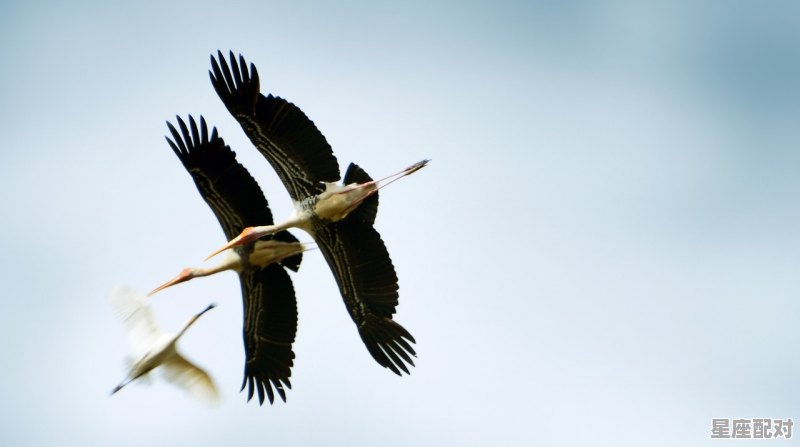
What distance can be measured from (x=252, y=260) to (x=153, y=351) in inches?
89.8

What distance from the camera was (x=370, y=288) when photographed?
34.4 metres

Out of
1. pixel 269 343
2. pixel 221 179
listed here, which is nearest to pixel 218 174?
pixel 221 179

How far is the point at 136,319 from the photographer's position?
35500 millimetres

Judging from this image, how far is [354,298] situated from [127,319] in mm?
4040

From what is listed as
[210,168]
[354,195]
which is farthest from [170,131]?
[354,195]

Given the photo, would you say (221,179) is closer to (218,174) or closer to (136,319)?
(218,174)

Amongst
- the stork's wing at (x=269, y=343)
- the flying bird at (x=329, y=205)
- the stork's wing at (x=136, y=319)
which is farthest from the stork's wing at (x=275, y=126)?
the stork's wing at (x=136, y=319)

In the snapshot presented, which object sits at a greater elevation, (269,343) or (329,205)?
(329,205)

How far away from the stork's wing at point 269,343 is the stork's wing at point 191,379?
0.64 metres

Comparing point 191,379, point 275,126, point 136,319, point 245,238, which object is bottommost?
point 191,379

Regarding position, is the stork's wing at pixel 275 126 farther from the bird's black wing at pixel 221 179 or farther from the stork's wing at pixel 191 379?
the stork's wing at pixel 191 379

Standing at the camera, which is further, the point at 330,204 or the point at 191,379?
the point at 191,379

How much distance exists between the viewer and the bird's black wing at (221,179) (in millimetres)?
34000

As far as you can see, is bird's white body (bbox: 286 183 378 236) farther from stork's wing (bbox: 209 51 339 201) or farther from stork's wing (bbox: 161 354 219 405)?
stork's wing (bbox: 161 354 219 405)
